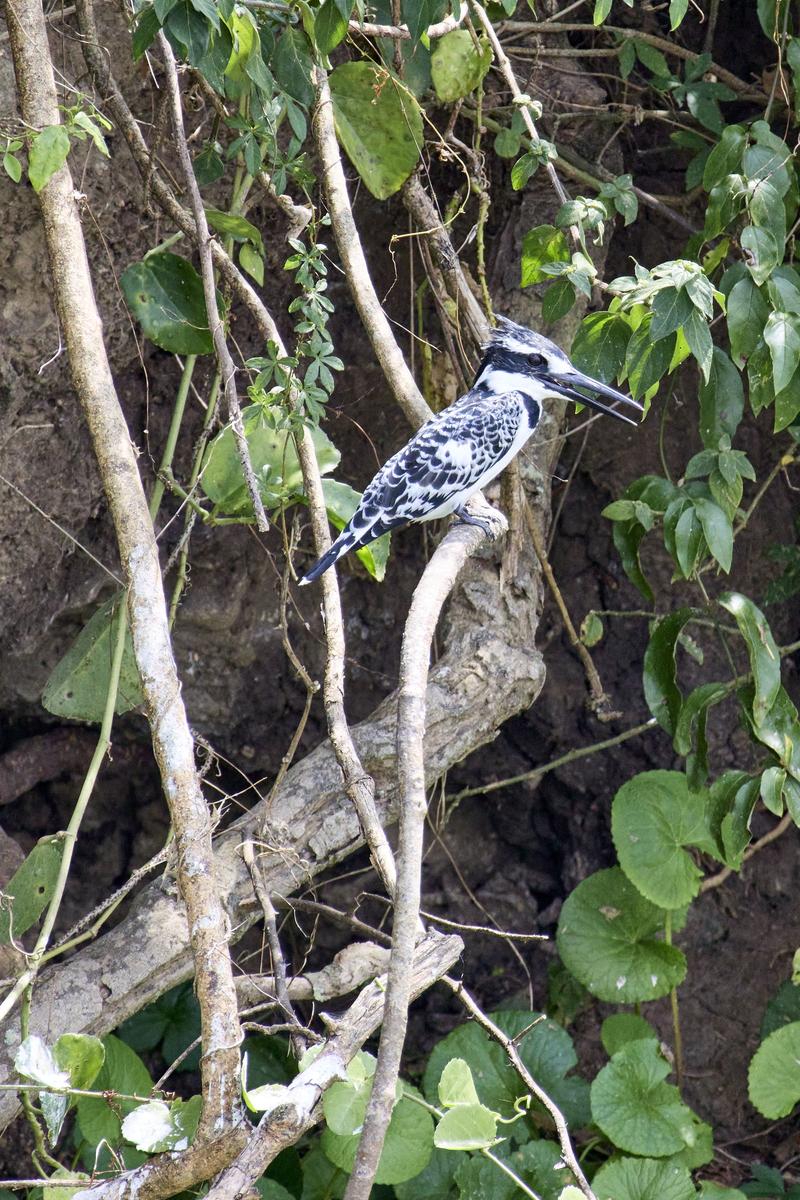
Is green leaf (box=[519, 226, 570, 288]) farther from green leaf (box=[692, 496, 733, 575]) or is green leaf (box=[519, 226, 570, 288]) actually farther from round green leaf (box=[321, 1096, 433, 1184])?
round green leaf (box=[321, 1096, 433, 1184])

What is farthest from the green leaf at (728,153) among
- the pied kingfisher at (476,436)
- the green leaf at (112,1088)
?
the green leaf at (112,1088)

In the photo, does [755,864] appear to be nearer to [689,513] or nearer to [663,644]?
[663,644]

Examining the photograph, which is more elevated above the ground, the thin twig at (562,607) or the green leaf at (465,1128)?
the green leaf at (465,1128)

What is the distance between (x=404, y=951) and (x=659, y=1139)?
1.66 meters

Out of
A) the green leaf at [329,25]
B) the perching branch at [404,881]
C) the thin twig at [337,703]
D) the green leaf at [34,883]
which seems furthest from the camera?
the green leaf at [34,883]

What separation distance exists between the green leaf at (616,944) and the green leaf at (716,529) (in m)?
1.04

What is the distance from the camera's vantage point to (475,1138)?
4.58 ft

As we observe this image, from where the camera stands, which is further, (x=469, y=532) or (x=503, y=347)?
(x=503, y=347)

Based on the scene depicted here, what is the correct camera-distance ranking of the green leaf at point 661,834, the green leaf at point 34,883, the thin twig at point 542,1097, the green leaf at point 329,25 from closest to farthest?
the thin twig at point 542,1097 → the green leaf at point 329,25 → the green leaf at point 34,883 → the green leaf at point 661,834

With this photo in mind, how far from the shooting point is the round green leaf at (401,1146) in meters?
2.44

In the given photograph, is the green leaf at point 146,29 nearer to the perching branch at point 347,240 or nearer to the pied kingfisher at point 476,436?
the perching branch at point 347,240

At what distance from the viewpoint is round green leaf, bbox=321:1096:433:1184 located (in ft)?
8.02

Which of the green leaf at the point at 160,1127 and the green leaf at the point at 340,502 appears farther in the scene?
the green leaf at the point at 340,502

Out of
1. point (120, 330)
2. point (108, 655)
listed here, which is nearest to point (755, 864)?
point (108, 655)
